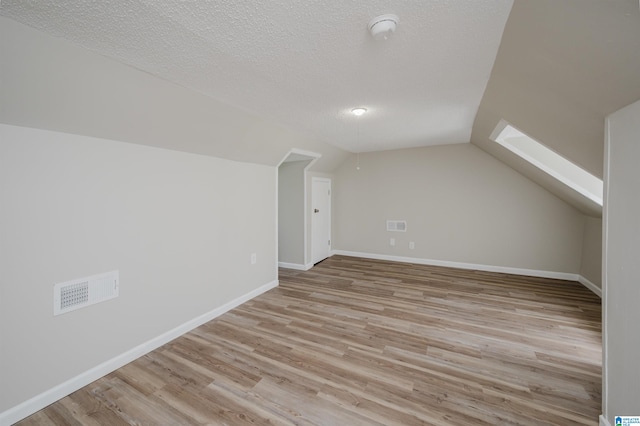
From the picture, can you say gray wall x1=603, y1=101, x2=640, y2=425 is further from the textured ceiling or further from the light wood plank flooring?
the textured ceiling

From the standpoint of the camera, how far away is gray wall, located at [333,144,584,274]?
397 centimetres

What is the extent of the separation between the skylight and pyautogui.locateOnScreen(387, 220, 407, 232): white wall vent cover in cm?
221

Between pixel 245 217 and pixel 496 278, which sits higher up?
pixel 245 217

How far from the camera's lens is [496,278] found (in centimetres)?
404

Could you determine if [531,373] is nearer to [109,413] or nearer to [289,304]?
[289,304]

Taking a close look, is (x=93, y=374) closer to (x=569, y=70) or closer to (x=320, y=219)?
(x=569, y=70)

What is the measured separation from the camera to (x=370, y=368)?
1.99 metres

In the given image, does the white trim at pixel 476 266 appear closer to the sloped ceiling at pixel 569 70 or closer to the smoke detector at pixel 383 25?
the sloped ceiling at pixel 569 70

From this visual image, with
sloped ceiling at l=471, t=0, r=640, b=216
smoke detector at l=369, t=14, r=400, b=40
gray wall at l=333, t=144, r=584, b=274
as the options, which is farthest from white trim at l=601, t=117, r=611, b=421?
gray wall at l=333, t=144, r=584, b=274

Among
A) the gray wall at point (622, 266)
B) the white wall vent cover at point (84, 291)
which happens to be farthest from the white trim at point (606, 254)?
the white wall vent cover at point (84, 291)

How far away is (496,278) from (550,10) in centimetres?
407

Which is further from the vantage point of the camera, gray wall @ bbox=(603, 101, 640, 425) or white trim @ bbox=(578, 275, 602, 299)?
white trim @ bbox=(578, 275, 602, 299)

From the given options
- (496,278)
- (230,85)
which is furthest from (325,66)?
(496,278)

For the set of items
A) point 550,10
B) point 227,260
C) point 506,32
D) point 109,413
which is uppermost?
point 506,32
